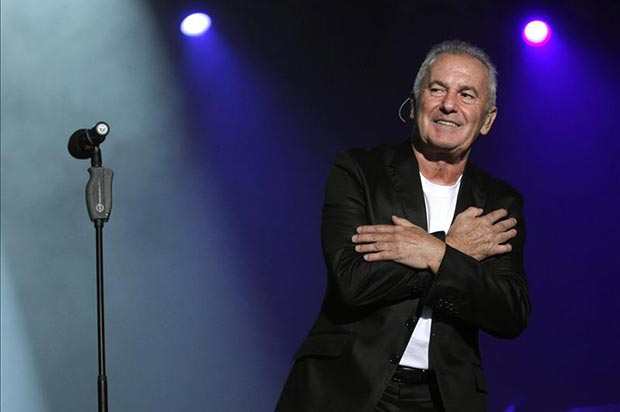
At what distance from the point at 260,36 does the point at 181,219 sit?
1.21 metres

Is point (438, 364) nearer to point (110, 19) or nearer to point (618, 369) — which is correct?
point (110, 19)

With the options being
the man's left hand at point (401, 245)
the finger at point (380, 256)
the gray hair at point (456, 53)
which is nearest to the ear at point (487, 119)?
the gray hair at point (456, 53)

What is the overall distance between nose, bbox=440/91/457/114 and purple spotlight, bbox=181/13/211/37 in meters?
3.09

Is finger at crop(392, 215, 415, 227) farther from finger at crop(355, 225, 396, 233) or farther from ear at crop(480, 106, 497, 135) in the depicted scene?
ear at crop(480, 106, 497, 135)

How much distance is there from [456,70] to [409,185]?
38 cm

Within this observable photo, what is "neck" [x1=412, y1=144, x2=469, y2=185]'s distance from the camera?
9.04 feet

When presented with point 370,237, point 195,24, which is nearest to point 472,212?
point 370,237

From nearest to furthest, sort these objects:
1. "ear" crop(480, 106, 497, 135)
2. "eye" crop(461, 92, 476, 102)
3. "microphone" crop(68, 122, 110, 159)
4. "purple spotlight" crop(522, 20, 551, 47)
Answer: "eye" crop(461, 92, 476, 102), "ear" crop(480, 106, 497, 135), "microphone" crop(68, 122, 110, 159), "purple spotlight" crop(522, 20, 551, 47)

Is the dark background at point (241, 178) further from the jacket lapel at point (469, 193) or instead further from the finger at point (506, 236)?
the finger at point (506, 236)

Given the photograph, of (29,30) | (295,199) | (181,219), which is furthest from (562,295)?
(29,30)

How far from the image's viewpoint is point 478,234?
2.63 meters

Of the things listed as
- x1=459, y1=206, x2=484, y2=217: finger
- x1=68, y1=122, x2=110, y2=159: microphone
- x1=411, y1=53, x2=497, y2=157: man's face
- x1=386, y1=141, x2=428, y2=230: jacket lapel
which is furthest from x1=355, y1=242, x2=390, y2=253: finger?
x1=68, y1=122, x2=110, y2=159: microphone

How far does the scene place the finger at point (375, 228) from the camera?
2549 millimetres

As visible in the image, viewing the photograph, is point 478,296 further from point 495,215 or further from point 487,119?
point 487,119
